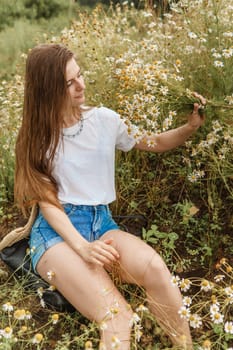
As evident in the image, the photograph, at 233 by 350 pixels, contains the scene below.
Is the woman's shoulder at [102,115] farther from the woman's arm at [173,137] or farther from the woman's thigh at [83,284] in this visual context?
the woman's thigh at [83,284]

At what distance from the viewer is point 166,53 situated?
2830 millimetres

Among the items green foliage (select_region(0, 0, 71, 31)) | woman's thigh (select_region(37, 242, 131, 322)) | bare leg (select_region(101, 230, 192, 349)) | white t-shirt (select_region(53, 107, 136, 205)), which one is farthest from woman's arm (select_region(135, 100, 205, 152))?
green foliage (select_region(0, 0, 71, 31))

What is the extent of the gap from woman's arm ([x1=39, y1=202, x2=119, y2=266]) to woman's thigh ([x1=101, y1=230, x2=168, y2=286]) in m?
0.05

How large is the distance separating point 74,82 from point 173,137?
486 millimetres

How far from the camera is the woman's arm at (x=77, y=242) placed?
74.2 inches

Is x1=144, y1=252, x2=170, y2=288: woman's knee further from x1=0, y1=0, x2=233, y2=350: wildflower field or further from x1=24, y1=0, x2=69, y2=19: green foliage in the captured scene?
x1=24, y1=0, x2=69, y2=19: green foliage

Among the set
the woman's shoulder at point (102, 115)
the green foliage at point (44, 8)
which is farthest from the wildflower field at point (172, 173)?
the green foliage at point (44, 8)

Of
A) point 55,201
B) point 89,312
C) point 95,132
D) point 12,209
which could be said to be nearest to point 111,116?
point 95,132

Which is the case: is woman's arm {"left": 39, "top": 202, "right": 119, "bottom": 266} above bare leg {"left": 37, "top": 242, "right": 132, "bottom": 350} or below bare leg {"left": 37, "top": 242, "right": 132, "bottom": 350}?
above

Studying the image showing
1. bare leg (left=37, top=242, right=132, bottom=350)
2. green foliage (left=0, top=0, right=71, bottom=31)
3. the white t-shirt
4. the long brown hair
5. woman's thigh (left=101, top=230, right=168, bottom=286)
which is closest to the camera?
bare leg (left=37, top=242, right=132, bottom=350)

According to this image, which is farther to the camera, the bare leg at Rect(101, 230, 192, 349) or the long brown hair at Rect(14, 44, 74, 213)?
the long brown hair at Rect(14, 44, 74, 213)

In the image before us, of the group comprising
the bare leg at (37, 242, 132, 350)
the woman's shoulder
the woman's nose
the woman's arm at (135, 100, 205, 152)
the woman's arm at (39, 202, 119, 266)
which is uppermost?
the woman's nose

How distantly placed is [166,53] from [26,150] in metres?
1.03

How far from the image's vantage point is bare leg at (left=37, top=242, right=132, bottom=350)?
186 cm
